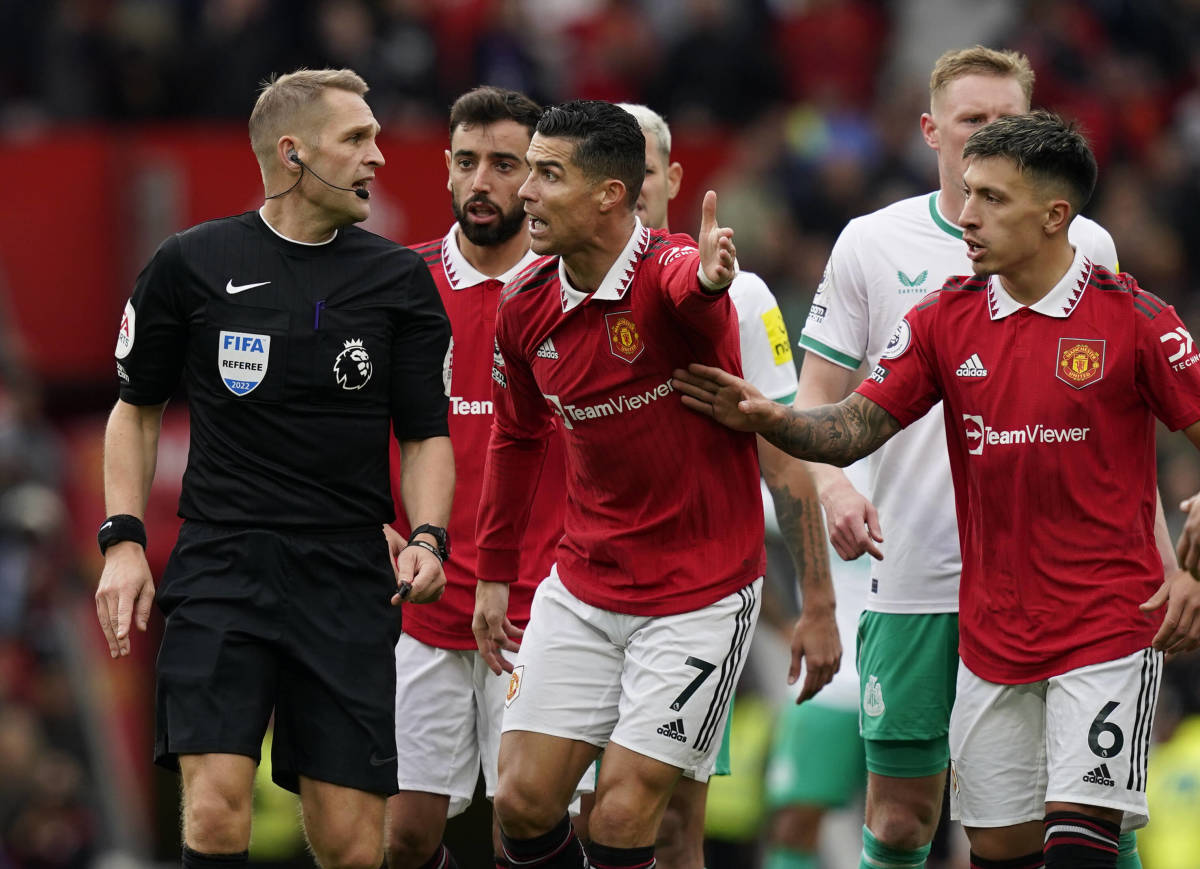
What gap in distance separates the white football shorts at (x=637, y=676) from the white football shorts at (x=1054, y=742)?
0.72 meters

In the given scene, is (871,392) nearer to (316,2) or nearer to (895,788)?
(895,788)

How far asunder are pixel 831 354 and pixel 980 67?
107cm

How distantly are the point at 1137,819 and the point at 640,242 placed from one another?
220 cm

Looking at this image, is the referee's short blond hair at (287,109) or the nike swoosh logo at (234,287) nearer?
the nike swoosh logo at (234,287)

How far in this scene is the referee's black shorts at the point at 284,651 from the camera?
5730mm

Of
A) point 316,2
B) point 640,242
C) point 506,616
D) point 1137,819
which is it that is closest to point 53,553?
point 316,2

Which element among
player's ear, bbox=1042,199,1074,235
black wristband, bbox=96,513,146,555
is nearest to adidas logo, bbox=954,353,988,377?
player's ear, bbox=1042,199,1074,235

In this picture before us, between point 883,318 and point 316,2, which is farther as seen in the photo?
point 316,2

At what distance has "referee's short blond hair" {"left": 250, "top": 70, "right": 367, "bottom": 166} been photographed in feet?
19.9

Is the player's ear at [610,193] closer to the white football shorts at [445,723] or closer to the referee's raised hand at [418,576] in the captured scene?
the referee's raised hand at [418,576]

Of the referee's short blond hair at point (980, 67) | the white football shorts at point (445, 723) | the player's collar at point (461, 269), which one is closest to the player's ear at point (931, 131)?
the referee's short blond hair at point (980, 67)

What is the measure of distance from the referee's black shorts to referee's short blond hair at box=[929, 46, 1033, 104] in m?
2.49

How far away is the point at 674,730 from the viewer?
5.86 m

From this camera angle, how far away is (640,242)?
19.6ft
